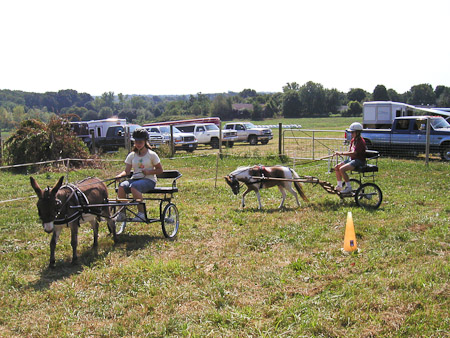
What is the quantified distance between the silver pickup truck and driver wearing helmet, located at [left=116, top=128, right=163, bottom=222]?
1555 centimetres

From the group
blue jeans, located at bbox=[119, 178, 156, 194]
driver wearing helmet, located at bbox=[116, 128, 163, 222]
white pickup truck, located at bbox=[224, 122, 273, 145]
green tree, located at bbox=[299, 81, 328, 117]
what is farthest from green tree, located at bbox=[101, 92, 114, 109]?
blue jeans, located at bbox=[119, 178, 156, 194]

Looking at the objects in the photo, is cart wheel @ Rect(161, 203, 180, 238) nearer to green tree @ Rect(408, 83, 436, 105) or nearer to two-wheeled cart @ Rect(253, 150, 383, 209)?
two-wheeled cart @ Rect(253, 150, 383, 209)

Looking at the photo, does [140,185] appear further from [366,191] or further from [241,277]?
[366,191]

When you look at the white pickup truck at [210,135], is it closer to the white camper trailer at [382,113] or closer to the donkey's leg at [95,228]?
the white camper trailer at [382,113]

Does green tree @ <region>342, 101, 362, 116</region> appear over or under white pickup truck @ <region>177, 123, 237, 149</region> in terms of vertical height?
over

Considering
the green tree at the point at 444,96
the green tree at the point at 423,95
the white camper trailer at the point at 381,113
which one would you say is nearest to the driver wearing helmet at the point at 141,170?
the white camper trailer at the point at 381,113

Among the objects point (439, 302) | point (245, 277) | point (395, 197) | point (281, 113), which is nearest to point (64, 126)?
point (395, 197)

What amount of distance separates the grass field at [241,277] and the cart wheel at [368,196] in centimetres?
27

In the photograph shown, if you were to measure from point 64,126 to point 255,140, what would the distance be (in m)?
16.0

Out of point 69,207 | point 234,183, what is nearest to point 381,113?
point 234,183

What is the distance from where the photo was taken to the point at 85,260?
23.5ft

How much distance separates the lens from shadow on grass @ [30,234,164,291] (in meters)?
6.37

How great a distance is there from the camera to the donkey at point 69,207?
6266 millimetres

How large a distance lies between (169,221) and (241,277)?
2.57 m
